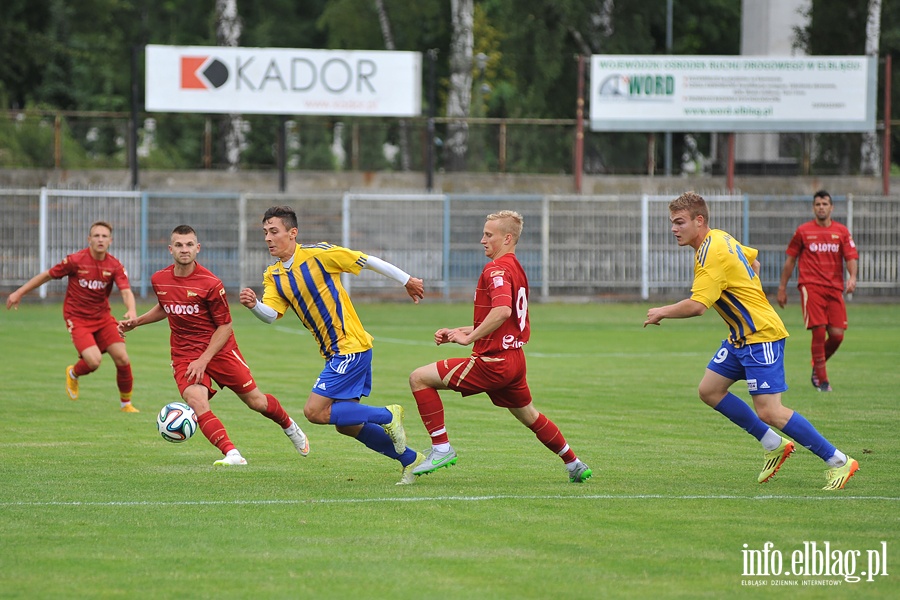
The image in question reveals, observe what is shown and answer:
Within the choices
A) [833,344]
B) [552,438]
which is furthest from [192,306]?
[833,344]

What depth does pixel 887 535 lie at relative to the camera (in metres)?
6.87

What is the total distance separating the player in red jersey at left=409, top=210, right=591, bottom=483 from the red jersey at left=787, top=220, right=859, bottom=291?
7.42 m

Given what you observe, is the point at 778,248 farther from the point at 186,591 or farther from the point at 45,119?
the point at 186,591

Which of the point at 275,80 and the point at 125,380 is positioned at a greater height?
the point at 275,80

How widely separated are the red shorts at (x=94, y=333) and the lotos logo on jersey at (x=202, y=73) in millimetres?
19007

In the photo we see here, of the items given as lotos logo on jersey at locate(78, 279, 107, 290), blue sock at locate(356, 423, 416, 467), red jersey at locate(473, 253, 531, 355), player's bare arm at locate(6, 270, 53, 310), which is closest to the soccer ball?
blue sock at locate(356, 423, 416, 467)

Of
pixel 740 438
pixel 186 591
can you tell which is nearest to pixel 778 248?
pixel 740 438

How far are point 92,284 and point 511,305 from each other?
22.7 ft

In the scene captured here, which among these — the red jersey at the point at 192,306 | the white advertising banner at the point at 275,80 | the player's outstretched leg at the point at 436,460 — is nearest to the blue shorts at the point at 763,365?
the player's outstretched leg at the point at 436,460

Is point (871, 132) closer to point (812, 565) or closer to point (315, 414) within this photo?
point (315, 414)

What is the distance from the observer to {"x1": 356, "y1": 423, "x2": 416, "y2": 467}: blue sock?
8.77 m

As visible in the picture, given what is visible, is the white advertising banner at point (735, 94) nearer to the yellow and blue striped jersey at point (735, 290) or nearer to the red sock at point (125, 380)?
the red sock at point (125, 380)

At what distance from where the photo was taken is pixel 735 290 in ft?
28.0

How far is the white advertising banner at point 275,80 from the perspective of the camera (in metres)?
31.7
